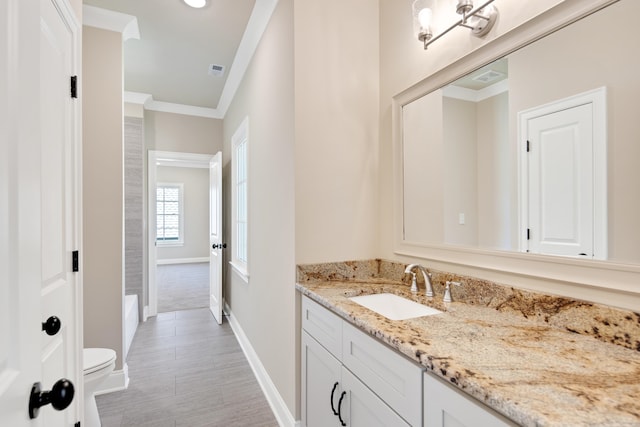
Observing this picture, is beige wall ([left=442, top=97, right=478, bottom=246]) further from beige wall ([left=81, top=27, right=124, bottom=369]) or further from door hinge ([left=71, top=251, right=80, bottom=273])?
beige wall ([left=81, top=27, right=124, bottom=369])

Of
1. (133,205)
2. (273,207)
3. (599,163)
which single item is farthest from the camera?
(133,205)

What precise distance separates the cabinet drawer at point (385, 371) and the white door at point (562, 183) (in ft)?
2.33

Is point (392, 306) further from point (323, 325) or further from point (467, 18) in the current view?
point (467, 18)

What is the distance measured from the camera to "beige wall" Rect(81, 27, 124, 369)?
243 cm

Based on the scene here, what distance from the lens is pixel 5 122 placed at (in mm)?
561

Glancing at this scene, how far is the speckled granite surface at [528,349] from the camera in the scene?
676mm

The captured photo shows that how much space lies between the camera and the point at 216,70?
3.35m

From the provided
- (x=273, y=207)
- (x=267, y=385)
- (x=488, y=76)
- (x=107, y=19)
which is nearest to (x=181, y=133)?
(x=107, y=19)

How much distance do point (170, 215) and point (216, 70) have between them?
21.5ft

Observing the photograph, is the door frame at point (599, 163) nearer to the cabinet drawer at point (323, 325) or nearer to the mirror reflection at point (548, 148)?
the mirror reflection at point (548, 148)

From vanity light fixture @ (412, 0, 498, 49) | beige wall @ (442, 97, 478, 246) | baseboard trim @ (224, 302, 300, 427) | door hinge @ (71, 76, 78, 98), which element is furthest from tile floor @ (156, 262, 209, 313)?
vanity light fixture @ (412, 0, 498, 49)

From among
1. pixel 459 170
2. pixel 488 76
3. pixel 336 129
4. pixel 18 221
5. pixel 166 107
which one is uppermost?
pixel 166 107

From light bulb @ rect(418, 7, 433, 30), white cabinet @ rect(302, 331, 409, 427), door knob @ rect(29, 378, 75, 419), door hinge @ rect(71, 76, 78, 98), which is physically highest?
light bulb @ rect(418, 7, 433, 30)

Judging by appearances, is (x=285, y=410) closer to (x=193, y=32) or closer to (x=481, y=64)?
(x=481, y=64)
